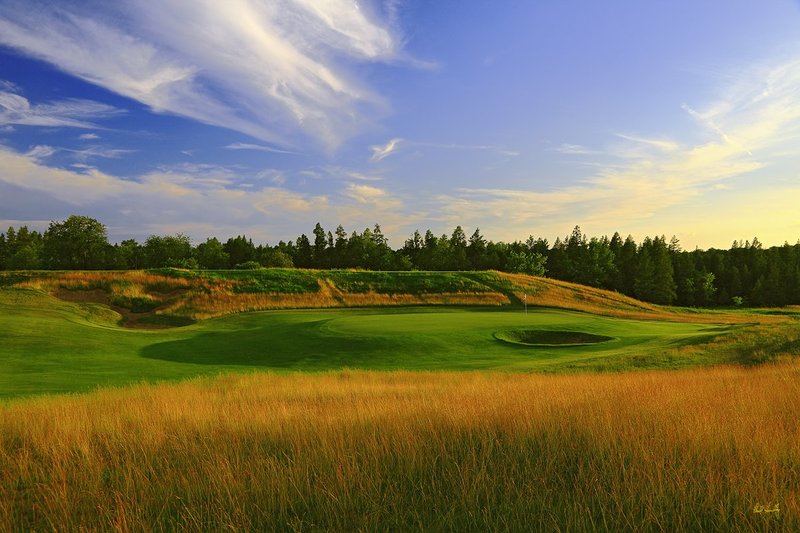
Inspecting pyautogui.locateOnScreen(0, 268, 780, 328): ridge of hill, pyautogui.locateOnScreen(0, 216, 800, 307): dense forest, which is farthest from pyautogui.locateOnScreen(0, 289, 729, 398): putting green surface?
pyautogui.locateOnScreen(0, 216, 800, 307): dense forest

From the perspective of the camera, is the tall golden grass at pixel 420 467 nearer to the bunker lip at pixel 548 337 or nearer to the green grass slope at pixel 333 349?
the green grass slope at pixel 333 349

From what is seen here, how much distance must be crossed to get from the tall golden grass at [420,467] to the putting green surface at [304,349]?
773cm

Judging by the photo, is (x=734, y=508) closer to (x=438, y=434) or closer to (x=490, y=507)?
(x=490, y=507)

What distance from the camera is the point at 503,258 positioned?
345 ft

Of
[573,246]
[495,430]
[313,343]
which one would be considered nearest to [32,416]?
[495,430]

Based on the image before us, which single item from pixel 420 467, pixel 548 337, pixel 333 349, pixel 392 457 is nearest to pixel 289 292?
pixel 333 349

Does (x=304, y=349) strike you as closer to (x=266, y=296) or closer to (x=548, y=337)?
(x=548, y=337)

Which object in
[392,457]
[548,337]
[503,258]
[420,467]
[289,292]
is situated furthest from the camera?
[503,258]

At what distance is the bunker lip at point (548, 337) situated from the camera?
2358cm

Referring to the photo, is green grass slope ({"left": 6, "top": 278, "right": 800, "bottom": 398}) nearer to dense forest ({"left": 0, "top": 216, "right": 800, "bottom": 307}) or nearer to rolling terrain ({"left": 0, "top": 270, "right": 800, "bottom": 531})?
rolling terrain ({"left": 0, "top": 270, "right": 800, "bottom": 531})

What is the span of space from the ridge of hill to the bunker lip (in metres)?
7.17

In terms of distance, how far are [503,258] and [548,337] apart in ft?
269

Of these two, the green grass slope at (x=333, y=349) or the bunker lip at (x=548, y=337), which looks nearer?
the green grass slope at (x=333, y=349)

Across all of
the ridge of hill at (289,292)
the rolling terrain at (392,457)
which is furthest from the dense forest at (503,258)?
the rolling terrain at (392,457)
